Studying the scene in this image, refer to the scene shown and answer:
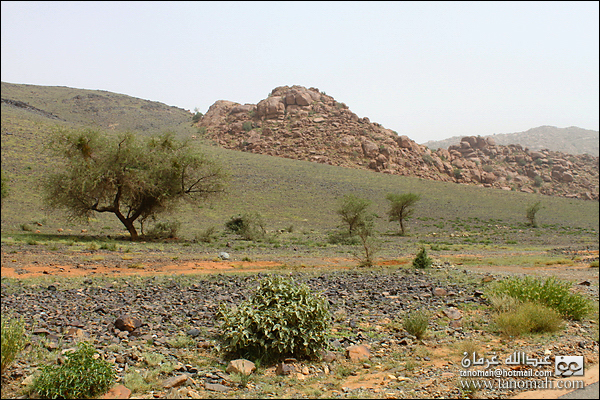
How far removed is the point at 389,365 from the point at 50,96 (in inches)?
4025

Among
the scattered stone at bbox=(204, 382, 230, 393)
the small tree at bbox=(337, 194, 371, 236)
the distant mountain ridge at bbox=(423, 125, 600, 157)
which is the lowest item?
the scattered stone at bbox=(204, 382, 230, 393)

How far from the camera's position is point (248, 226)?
25.8 m

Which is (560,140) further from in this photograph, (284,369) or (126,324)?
(126,324)

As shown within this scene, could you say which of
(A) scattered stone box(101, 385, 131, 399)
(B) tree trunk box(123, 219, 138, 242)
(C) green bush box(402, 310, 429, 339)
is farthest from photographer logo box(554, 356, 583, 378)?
(B) tree trunk box(123, 219, 138, 242)

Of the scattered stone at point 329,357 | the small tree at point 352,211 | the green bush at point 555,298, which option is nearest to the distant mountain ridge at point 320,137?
the small tree at point 352,211

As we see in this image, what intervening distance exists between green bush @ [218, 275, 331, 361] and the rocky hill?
6019cm

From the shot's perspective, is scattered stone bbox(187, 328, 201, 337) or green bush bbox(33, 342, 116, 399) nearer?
green bush bbox(33, 342, 116, 399)

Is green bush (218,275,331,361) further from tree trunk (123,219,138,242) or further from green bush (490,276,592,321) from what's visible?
tree trunk (123,219,138,242)

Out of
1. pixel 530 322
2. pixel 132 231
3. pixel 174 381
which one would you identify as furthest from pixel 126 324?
pixel 132 231

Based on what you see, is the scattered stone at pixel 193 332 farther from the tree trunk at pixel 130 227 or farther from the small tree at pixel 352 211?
the small tree at pixel 352 211

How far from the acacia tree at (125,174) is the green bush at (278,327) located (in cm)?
1694

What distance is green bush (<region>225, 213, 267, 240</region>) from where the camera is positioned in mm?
25438

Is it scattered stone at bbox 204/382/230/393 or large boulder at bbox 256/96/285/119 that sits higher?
large boulder at bbox 256/96/285/119

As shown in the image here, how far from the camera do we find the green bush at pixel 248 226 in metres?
25.4
